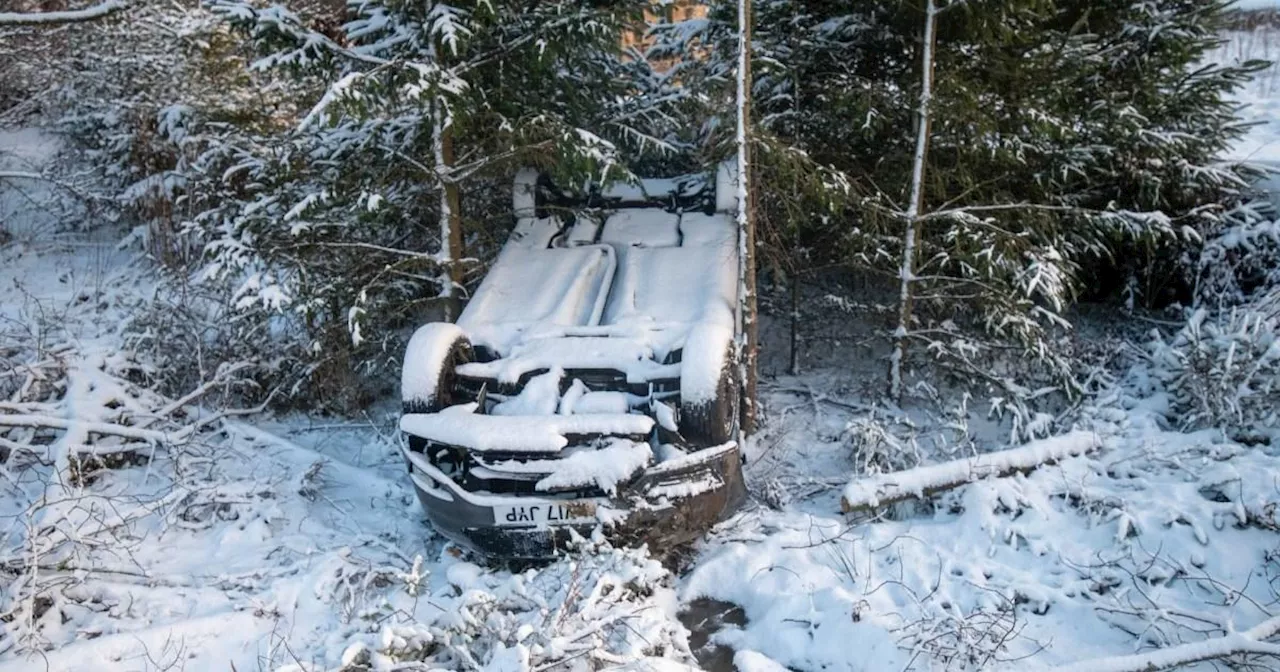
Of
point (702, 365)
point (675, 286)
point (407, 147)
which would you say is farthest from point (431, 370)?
point (407, 147)

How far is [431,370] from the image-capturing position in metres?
4.81

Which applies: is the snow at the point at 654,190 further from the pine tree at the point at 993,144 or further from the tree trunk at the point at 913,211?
the tree trunk at the point at 913,211

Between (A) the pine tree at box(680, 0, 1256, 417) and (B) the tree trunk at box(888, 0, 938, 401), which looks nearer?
(B) the tree trunk at box(888, 0, 938, 401)

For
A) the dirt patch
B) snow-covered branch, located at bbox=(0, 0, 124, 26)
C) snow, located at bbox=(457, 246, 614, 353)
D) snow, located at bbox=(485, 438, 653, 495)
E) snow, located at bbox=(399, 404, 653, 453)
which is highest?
snow-covered branch, located at bbox=(0, 0, 124, 26)

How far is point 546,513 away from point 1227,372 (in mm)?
4677

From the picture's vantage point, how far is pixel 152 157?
1094 cm

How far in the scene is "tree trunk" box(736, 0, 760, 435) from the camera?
5.50 metres

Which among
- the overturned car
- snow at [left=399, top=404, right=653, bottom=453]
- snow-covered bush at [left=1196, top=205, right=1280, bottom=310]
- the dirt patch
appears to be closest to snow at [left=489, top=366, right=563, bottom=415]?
the overturned car

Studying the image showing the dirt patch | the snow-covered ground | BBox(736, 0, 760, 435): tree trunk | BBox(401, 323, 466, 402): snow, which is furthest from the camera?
BBox(736, 0, 760, 435): tree trunk

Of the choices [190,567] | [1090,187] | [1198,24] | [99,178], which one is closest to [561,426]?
[190,567]

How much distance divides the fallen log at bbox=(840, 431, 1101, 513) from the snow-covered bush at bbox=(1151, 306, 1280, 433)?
979 millimetres

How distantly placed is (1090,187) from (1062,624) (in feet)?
15.2

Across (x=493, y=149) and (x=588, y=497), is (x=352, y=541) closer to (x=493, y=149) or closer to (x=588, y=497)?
(x=588, y=497)

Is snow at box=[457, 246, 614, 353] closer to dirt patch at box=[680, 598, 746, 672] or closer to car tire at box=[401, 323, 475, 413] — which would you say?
car tire at box=[401, 323, 475, 413]
